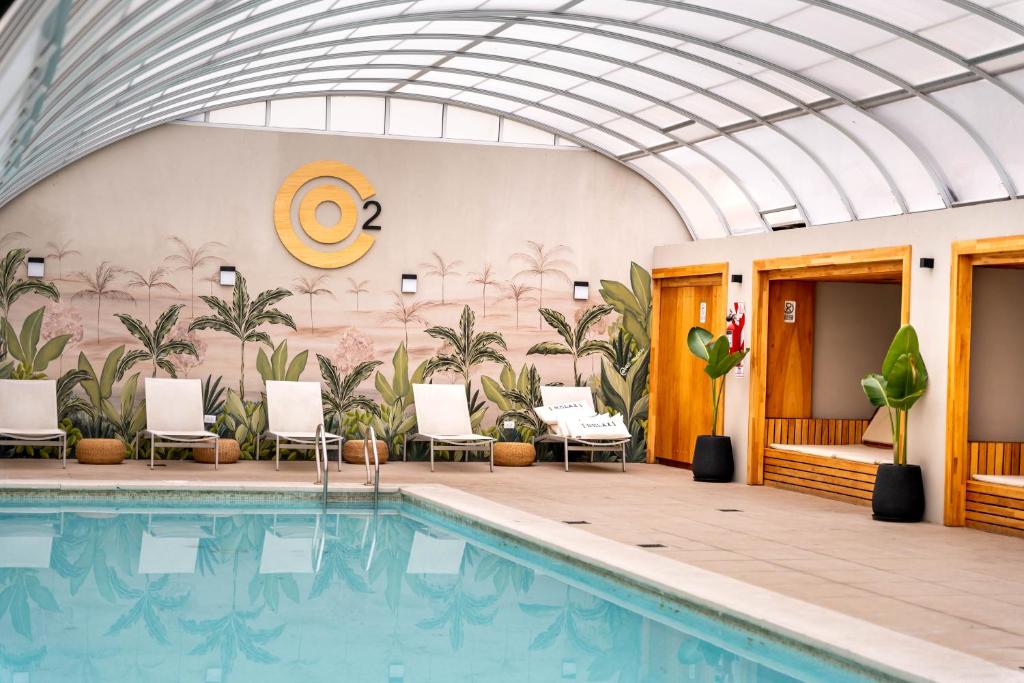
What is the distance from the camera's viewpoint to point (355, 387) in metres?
15.8

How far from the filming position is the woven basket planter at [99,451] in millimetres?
14156

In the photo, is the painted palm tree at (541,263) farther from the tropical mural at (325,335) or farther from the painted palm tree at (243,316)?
the painted palm tree at (243,316)

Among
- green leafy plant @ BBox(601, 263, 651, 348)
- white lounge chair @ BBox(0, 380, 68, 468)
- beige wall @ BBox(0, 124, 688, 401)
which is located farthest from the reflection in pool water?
green leafy plant @ BBox(601, 263, 651, 348)

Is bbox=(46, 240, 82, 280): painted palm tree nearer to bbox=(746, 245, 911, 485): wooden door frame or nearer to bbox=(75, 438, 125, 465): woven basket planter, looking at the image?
bbox=(75, 438, 125, 465): woven basket planter

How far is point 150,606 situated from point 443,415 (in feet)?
26.0

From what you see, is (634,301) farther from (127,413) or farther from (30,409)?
(30,409)

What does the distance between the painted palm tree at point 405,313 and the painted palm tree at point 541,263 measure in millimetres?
1362

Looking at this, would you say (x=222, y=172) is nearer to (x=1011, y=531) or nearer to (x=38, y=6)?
(x=1011, y=531)

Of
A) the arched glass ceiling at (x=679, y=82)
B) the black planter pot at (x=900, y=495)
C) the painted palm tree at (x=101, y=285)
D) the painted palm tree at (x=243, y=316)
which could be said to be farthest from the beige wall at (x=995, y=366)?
the painted palm tree at (x=101, y=285)

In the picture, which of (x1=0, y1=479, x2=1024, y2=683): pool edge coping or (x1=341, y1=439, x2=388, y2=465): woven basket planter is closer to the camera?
(x1=0, y1=479, x2=1024, y2=683): pool edge coping

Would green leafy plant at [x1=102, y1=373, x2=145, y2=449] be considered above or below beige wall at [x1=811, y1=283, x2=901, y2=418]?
below

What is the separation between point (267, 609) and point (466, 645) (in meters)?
1.48

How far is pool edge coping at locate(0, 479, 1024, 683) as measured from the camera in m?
5.68

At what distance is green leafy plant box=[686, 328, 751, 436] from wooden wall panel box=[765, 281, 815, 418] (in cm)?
38
